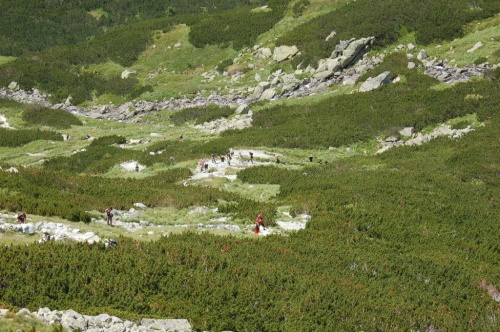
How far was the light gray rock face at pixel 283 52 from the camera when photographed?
54.0m

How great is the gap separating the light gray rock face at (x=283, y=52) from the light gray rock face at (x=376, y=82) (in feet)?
47.2

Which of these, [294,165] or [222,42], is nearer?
[294,165]

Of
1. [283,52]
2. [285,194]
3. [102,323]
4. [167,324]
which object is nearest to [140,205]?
[285,194]

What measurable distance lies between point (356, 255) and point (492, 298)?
13.5 ft

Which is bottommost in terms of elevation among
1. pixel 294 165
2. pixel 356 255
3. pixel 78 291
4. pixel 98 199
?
pixel 294 165

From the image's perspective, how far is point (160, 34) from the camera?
230ft

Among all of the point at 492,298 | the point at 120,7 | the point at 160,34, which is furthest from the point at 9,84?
the point at 492,298

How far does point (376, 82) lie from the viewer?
4106cm

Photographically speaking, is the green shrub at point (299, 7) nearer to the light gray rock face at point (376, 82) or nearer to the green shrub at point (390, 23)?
the green shrub at point (390, 23)

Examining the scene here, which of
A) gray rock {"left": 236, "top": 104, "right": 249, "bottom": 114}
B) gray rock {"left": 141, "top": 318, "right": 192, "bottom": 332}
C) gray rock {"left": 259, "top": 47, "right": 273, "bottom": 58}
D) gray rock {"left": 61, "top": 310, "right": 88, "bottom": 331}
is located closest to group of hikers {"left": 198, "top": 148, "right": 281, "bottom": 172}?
gray rock {"left": 236, "top": 104, "right": 249, "bottom": 114}

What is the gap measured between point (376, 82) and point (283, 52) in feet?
54.1

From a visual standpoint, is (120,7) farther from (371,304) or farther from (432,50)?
(371,304)

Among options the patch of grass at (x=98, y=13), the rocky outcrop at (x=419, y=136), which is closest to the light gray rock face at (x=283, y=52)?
the rocky outcrop at (x=419, y=136)

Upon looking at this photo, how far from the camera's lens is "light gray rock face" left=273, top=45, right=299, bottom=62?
5398cm
